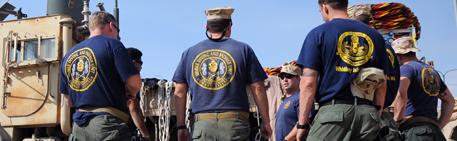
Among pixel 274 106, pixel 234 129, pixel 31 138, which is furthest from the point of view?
pixel 31 138

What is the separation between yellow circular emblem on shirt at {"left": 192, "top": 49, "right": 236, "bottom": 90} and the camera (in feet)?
15.2

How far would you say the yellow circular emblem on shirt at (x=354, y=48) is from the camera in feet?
13.0

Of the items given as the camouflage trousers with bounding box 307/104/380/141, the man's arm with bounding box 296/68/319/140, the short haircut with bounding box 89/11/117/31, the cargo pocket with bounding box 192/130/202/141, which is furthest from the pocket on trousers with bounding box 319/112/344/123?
the short haircut with bounding box 89/11/117/31

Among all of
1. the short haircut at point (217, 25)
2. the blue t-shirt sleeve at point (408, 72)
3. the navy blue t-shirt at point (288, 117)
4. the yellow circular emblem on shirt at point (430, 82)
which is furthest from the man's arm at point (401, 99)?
the short haircut at point (217, 25)

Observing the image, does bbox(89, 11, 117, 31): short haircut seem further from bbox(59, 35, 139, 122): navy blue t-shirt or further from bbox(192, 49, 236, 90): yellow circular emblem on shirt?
bbox(192, 49, 236, 90): yellow circular emblem on shirt

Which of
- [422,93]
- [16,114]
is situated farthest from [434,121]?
[16,114]

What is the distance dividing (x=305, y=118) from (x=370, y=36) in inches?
32.3

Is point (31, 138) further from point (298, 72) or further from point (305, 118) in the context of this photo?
point (305, 118)

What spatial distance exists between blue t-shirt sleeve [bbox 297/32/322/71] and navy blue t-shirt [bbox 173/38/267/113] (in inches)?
28.7

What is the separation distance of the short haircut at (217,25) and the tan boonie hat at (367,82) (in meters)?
1.48

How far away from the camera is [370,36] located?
158 inches

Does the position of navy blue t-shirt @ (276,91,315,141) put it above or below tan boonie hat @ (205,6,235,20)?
below

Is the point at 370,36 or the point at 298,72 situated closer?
the point at 370,36

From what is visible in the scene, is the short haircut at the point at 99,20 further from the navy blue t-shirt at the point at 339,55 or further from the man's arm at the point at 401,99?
the man's arm at the point at 401,99
